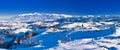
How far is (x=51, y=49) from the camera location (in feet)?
103

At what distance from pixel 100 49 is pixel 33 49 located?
1095cm

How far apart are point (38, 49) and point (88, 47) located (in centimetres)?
804

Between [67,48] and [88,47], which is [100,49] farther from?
[67,48]

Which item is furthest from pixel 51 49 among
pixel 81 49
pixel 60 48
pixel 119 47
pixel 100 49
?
pixel 119 47

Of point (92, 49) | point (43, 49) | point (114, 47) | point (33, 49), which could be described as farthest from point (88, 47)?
point (33, 49)

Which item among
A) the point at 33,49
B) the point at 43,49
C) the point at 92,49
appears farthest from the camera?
the point at 33,49

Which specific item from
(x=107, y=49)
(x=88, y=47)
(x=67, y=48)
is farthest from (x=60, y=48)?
(x=107, y=49)

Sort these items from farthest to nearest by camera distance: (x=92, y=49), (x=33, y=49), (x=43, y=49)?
(x=33, y=49)
(x=43, y=49)
(x=92, y=49)

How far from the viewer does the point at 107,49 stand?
29.8 m

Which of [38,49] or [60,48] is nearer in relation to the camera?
[60,48]

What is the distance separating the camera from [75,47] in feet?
102

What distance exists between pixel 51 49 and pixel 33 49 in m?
6.51

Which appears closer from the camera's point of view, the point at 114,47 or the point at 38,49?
the point at 114,47

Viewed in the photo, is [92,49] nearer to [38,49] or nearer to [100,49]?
[100,49]
